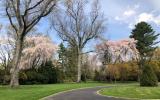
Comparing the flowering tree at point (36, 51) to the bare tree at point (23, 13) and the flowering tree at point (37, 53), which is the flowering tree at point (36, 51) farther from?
the bare tree at point (23, 13)

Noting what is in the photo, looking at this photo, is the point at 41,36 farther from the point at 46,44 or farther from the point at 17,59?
the point at 17,59

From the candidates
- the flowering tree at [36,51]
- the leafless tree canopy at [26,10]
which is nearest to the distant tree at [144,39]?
the flowering tree at [36,51]

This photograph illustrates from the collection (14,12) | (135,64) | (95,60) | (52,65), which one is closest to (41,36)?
(52,65)

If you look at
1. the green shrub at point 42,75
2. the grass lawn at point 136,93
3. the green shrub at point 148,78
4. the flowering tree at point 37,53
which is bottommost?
the grass lawn at point 136,93

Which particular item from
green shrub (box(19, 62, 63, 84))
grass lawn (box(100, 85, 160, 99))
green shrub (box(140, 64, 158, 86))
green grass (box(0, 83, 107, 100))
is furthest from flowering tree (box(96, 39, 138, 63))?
grass lawn (box(100, 85, 160, 99))

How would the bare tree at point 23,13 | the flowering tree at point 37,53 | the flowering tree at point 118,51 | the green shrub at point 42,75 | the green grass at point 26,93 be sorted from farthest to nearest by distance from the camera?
the flowering tree at point 118,51
the flowering tree at point 37,53
the green shrub at point 42,75
the bare tree at point 23,13
the green grass at point 26,93

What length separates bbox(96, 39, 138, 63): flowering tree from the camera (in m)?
63.0

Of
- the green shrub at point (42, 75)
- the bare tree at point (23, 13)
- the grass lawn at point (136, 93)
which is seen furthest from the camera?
the green shrub at point (42, 75)

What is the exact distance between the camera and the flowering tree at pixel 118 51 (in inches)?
2480

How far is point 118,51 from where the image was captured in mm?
63219

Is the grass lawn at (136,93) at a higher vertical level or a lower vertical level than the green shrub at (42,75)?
lower

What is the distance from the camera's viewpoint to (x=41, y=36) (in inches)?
2379

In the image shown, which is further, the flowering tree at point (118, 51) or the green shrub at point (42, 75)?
the flowering tree at point (118, 51)

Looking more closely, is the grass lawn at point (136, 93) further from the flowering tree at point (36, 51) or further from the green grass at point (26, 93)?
the flowering tree at point (36, 51)
